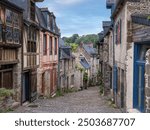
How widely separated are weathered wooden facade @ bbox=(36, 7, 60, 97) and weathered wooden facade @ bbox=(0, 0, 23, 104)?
491 centimetres

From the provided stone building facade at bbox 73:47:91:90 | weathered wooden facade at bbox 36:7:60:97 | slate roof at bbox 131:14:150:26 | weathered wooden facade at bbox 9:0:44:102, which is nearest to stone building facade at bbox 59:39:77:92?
stone building facade at bbox 73:47:91:90

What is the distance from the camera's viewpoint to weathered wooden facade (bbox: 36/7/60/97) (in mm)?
20031

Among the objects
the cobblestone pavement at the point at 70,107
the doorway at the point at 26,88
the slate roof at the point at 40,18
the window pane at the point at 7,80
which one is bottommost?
the cobblestone pavement at the point at 70,107

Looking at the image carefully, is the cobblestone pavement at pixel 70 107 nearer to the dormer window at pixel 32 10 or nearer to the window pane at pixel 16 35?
the window pane at pixel 16 35

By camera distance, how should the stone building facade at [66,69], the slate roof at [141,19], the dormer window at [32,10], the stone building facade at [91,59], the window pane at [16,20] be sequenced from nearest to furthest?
1. the slate roof at [141,19]
2. the window pane at [16,20]
3. the dormer window at [32,10]
4. the stone building facade at [66,69]
5. the stone building facade at [91,59]

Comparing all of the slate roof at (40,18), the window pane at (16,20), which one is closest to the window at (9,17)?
the window pane at (16,20)

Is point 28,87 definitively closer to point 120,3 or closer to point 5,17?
point 5,17

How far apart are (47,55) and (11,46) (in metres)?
8.78

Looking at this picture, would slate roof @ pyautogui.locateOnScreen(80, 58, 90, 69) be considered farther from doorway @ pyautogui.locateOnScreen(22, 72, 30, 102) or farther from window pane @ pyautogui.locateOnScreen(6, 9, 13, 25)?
window pane @ pyautogui.locateOnScreen(6, 9, 13, 25)

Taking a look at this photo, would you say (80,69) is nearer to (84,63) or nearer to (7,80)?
(84,63)

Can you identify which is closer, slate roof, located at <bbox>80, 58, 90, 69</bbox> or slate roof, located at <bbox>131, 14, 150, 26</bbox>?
slate roof, located at <bbox>131, 14, 150, 26</bbox>

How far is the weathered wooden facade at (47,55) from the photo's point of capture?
20.0 m

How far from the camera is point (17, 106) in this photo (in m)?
14.3

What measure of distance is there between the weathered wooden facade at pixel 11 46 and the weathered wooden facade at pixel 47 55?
491cm
